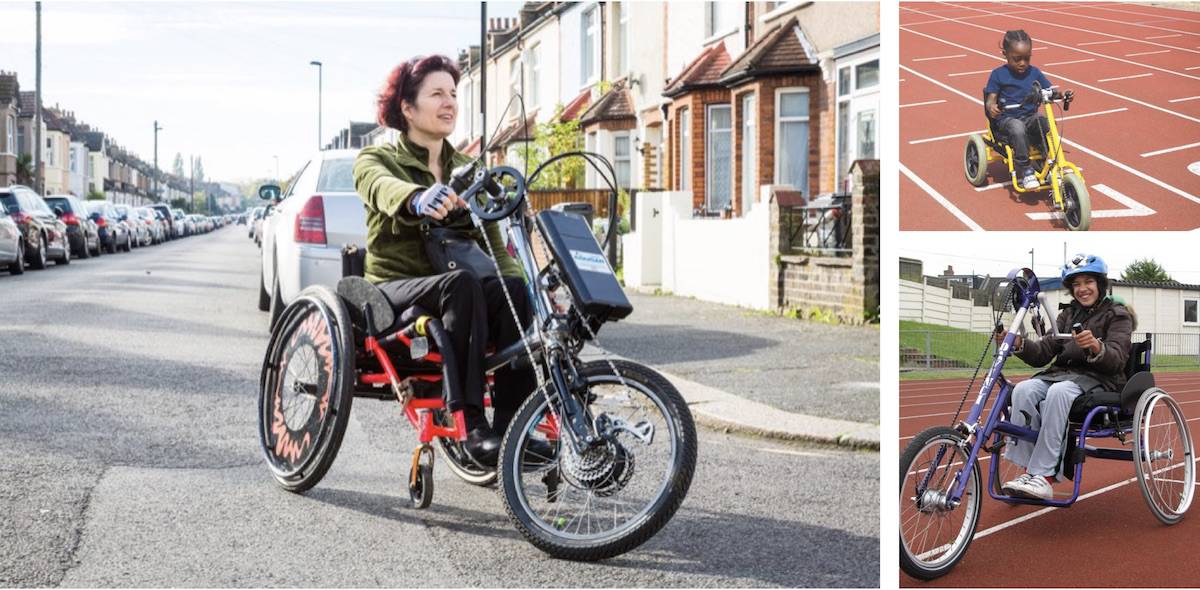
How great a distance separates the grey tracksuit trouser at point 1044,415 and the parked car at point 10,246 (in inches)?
886

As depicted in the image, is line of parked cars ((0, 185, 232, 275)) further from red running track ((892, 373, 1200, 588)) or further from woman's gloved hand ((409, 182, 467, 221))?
red running track ((892, 373, 1200, 588))

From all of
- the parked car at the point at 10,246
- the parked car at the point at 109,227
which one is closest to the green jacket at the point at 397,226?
the parked car at the point at 10,246

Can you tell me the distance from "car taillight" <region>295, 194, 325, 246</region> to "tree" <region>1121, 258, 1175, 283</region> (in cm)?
921

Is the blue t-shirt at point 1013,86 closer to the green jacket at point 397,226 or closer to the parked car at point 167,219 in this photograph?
the green jacket at point 397,226

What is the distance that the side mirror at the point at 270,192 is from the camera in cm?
1301

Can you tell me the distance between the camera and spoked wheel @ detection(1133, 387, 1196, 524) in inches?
54.0

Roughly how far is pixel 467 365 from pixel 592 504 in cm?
66

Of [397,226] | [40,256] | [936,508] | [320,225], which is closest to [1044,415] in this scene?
[936,508]

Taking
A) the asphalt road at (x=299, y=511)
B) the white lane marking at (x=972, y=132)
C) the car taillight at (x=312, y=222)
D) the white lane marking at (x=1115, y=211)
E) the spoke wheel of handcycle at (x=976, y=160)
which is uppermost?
the car taillight at (x=312, y=222)

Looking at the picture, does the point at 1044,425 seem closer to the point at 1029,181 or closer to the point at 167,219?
the point at 1029,181

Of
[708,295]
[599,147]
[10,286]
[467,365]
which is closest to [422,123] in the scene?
[467,365]

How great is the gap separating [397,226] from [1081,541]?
3818mm

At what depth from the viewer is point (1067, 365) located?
1.35 metres

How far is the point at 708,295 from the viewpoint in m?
18.5
